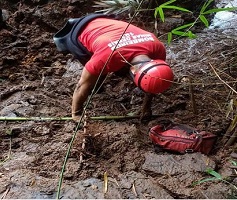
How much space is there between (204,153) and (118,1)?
243cm

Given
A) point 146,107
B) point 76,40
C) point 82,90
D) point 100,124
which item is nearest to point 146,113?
point 146,107

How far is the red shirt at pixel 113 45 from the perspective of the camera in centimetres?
318

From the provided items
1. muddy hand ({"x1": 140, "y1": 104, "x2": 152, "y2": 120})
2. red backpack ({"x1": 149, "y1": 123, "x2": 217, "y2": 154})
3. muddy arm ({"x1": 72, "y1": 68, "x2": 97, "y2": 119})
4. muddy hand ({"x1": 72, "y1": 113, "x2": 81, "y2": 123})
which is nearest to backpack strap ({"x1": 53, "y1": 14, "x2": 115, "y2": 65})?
muddy arm ({"x1": 72, "y1": 68, "x2": 97, "y2": 119})

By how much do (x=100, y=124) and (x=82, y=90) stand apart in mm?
312

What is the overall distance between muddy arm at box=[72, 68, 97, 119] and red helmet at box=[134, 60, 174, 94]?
45cm

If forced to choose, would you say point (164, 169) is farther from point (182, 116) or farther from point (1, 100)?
point (1, 100)

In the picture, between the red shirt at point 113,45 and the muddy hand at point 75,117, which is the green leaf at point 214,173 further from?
the muddy hand at point 75,117

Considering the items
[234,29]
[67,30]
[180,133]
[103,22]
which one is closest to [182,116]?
[180,133]

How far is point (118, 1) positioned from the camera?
4773 millimetres

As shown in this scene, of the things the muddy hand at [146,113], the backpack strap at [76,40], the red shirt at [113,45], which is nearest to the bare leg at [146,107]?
the muddy hand at [146,113]

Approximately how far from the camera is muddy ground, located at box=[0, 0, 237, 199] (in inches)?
98.2

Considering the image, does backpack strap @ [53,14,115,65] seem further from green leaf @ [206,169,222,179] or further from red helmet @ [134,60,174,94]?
green leaf @ [206,169,222,179]

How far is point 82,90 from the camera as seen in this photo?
11.1 ft

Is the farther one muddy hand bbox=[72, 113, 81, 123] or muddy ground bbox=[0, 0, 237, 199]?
muddy hand bbox=[72, 113, 81, 123]
